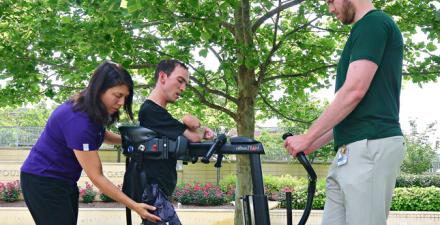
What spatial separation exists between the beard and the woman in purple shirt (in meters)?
1.03

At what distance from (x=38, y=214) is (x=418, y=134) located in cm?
2250

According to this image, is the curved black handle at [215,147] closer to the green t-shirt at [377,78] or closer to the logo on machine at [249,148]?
the logo on machine at [249,148]

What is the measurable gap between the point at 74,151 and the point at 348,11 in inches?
54.9

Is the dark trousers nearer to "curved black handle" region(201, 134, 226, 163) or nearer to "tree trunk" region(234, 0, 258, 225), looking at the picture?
"curved black handle" region(201, 134, 226, 163)

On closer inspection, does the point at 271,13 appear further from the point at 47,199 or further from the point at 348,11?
the point at 47,199

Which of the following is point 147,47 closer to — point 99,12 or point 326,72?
point 99,12

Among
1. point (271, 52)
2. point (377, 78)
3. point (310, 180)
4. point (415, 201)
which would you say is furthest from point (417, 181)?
point (377, 78)

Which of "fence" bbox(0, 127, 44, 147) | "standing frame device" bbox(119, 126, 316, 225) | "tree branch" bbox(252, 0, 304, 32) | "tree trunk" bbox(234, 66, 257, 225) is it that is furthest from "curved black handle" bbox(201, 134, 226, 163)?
"fence" bbox(0, 127, 44, 147)

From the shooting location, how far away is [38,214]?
2883mm

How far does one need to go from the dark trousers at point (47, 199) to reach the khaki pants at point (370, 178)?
132cm

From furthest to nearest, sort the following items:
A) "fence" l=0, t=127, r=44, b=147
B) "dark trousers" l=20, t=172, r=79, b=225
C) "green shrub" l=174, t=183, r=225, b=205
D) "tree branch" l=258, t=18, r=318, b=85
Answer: "fence" l=0, t=127, r=44, b=147, "green shrub" l=174, t=183, r=225, b=205, "tree branch" l=258, t=18, r=318, b=85, "dark trousers" l=20, t=172, r=79, b=225

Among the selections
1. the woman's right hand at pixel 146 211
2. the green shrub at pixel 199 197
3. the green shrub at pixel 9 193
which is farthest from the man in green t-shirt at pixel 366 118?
the green shrub at pixel 9 193

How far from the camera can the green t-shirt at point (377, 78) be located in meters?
2.46

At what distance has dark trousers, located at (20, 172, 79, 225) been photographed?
2.87 m
